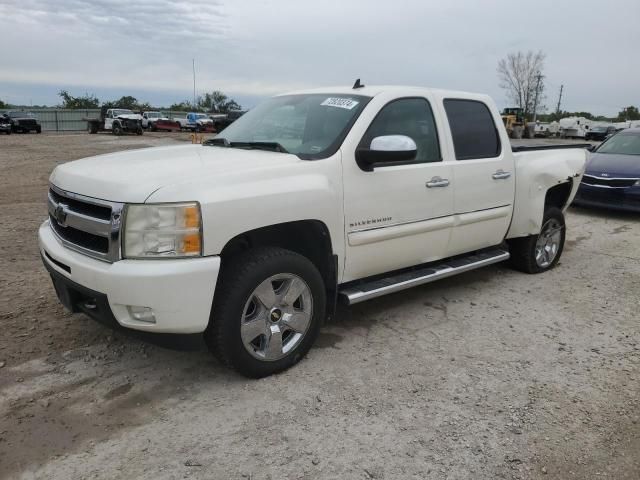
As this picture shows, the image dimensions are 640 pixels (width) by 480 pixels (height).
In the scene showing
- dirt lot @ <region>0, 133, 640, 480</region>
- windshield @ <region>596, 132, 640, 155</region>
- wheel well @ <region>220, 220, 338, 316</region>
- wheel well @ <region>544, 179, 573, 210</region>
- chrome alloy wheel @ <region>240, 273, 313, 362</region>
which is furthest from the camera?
windshield @ <region>596, 132, 640, 155</region>

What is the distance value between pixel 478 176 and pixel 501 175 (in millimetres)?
373

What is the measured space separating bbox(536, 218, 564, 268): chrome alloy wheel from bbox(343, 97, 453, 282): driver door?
5.89 feet

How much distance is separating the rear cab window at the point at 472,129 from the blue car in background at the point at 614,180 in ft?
17.1

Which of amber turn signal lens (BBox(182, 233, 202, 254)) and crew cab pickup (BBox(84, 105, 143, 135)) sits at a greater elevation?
crew cab pickup (BBox(84, 105, 143, 135))

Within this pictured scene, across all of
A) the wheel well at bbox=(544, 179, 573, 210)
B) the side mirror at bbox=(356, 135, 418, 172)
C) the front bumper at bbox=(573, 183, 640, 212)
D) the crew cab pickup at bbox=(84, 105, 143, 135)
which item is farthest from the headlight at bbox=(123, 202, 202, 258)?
the crew cab pickup at bbox=(84, 105, 143, 135)

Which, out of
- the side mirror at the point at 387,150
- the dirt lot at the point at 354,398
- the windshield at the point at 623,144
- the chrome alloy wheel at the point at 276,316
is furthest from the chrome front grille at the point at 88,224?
the windshield at the point at 623,144

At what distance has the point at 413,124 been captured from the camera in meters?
4.23

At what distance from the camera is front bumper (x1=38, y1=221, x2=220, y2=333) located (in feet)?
9.32

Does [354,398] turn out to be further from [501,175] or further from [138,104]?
[138,104]

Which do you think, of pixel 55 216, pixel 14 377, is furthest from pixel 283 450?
pixel 55 216

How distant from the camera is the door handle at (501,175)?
4.77 m

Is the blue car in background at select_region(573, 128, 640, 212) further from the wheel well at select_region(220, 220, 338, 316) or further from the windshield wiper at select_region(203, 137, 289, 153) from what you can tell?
the windshield wiper at select_region(203, 137, 289, 153)

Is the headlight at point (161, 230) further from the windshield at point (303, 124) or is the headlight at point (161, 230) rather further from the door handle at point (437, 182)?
the door handle at point (437, 182)

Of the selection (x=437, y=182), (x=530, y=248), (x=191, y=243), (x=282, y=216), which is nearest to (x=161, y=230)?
(x=191, y=243)
